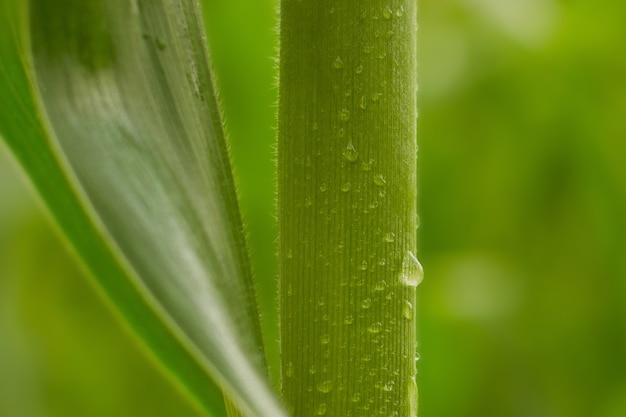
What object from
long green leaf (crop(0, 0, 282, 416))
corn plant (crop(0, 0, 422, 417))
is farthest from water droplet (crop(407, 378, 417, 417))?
long green leaf (crop(0, 0, 282, 416))

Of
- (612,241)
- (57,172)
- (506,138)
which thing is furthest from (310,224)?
(506,138)

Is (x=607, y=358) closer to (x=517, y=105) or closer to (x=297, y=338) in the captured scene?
(x=517, y=105)

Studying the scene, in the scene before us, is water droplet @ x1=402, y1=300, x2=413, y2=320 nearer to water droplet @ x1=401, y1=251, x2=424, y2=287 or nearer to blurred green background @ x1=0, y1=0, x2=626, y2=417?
water droplet @ x1=401, y1=251, x2=424, y2=287

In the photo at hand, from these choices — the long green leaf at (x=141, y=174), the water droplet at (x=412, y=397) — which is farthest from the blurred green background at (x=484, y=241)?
the long green leaf at (x=141, y=174)

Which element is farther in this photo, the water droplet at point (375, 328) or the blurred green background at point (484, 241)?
the blurred green background at point (484, 241)

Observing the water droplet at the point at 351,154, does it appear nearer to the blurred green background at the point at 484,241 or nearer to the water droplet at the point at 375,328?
the water droplet at the point at 375,328

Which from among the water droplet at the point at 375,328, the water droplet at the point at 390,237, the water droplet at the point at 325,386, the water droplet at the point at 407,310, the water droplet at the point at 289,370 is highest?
the water droplet at the point at 390,237

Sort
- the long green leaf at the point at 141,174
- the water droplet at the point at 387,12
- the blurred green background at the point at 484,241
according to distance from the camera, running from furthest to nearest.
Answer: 1. the blurred green background at the point at 484,241
2. the water droplet at the point at 387,12
3. the long green leaf at the point at 141,174
